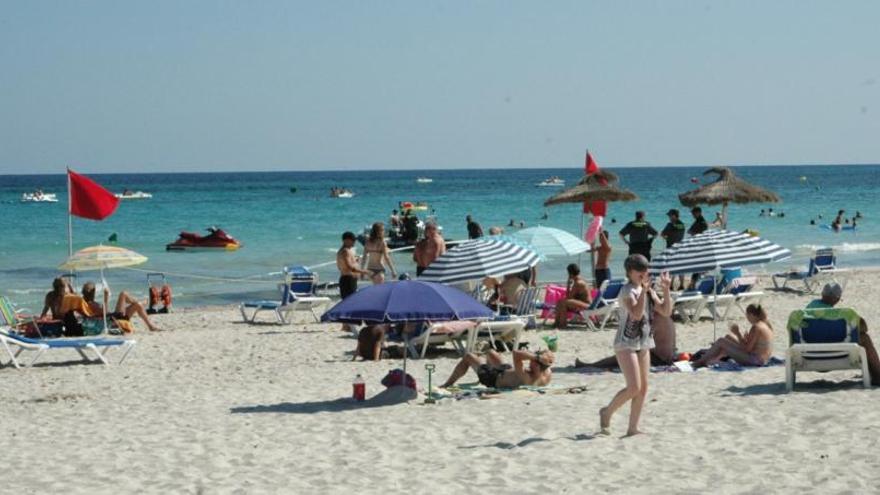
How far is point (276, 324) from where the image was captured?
1744 centimetres

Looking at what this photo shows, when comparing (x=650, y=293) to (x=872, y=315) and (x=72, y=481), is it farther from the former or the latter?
(x=872, y=315)

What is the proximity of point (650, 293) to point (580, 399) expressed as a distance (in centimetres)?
200

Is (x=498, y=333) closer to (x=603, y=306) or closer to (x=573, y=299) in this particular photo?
(x=603, y=306)

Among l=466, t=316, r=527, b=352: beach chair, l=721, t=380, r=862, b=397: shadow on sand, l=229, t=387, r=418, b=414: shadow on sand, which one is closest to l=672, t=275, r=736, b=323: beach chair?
l=466, t=316, r=527, b=352: beach chair

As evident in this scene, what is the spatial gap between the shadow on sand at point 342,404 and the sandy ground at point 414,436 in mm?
41

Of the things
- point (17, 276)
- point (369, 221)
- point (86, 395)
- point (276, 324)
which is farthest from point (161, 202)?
point (86, 395)

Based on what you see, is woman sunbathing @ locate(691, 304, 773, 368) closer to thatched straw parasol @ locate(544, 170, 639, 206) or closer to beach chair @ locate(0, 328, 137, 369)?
beach chair @ locate(0, 328, 137, 369)

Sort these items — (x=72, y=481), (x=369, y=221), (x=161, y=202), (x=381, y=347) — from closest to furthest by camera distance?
(x=72, y=481), (x=381, y=347), (x=369, y=221), (x=161, y=202)

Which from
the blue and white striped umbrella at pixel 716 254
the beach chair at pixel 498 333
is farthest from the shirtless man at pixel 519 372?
the blue and white striped umbrella at pixel 716 254

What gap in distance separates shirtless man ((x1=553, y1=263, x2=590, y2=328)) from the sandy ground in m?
3.05

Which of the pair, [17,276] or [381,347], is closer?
[381,347]

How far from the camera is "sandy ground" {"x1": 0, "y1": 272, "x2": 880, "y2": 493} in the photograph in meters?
7.34

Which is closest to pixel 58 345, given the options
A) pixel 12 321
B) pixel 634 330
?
pixel 12 321

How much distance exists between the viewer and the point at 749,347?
11.3 m
